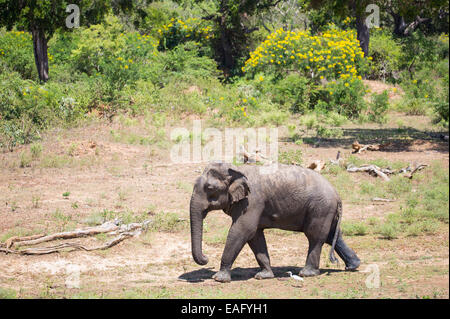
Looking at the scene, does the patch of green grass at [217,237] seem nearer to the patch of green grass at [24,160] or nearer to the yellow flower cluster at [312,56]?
the patch of green grass at [24,160]

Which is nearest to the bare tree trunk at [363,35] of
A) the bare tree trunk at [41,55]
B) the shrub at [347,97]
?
the shrub at [347,97]

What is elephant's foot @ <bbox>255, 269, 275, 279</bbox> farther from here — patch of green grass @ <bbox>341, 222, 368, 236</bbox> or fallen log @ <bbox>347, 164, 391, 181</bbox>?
fallen log @ <bbox>347, 164, 391, 181</bbox>

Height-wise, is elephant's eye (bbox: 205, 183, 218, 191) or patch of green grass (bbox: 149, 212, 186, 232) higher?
elephant's eye (bbox: 205, 183, 218, 191)

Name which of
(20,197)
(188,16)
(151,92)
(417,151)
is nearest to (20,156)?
(20,197)

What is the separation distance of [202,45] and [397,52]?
344 inches

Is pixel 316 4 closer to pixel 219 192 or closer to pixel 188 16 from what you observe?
pixel 188 16

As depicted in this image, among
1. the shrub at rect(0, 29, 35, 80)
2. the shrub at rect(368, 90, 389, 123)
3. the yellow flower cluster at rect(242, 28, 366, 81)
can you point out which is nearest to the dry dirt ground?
the shrub at rect(368, 90, 389, 123)

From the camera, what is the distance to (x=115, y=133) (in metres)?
17.4

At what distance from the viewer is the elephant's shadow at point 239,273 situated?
833 cm

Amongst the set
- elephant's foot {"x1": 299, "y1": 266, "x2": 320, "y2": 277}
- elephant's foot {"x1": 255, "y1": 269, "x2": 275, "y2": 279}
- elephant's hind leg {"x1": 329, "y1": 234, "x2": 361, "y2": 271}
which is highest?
elephant's hind leg {"x1": 329, "y1": 234, "x2": 361, "y2": 271}

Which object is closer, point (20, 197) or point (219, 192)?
point (219, 192)

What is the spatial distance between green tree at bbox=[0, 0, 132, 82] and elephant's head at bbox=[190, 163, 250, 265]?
46.7 feet

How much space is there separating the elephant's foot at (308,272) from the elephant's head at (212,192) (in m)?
1.26

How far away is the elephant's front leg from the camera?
7980 millimetres
